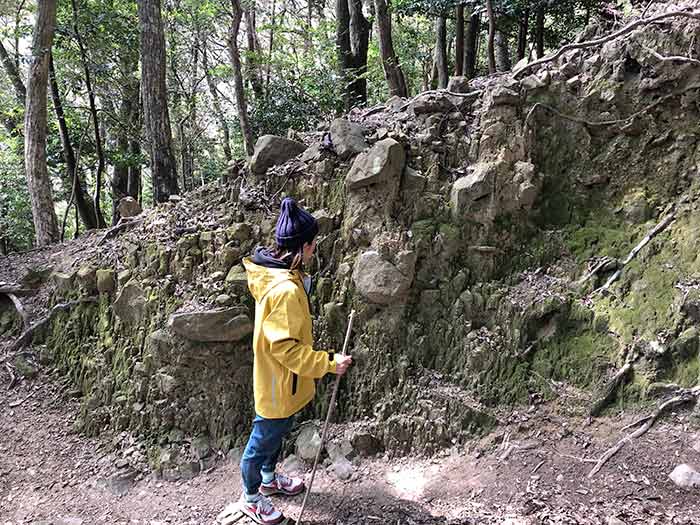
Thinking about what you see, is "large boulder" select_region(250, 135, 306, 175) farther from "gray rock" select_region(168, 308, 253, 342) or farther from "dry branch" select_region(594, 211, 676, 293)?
"dry branch" select_region(594, 211, 676, 293)

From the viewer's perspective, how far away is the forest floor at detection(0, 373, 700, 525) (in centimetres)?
277

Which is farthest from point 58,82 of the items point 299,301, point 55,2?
point 299,301

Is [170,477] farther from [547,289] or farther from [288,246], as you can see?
[547,289]

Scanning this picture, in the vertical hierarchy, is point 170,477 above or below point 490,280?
below

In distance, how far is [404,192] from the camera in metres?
4.28

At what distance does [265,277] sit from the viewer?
9.91 ft

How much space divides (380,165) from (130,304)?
2979 millimetres

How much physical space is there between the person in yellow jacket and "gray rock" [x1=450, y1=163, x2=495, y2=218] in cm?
159

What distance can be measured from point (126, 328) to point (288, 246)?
278cm

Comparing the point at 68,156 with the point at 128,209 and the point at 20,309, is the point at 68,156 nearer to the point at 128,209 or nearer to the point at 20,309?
the point at 128,209

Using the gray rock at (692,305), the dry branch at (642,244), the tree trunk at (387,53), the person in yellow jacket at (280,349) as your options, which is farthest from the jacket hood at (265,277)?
the tree trunk at (387,53)

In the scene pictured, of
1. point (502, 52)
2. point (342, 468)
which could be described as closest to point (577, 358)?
point (342, 468)

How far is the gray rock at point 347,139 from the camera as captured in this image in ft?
15.1

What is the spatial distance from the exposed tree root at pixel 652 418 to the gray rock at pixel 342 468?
177 cm
